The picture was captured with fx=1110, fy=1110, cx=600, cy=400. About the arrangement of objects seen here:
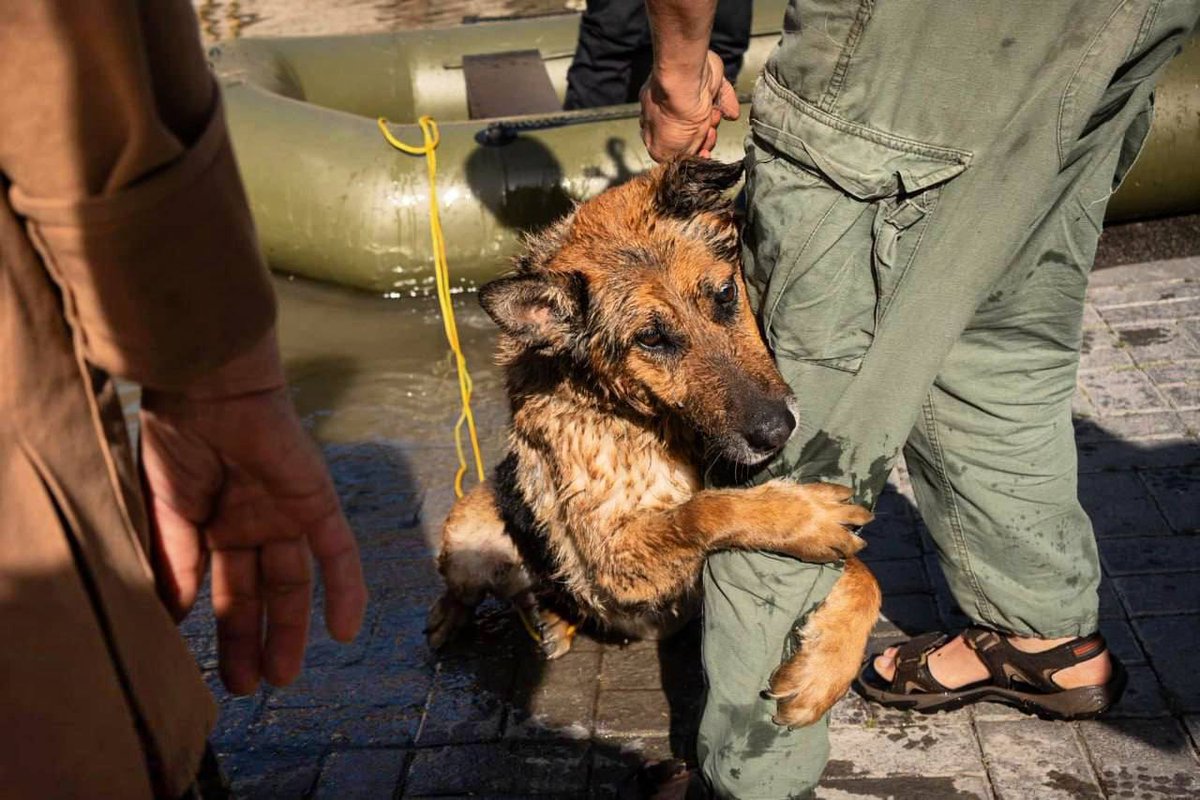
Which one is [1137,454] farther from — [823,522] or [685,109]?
[685,109]

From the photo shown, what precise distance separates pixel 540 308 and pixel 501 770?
4.73 feet

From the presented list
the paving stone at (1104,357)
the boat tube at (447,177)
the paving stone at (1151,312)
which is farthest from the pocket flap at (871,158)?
the boat tube at (447,177)

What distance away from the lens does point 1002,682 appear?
3340mm

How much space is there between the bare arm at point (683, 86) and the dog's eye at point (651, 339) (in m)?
0.51

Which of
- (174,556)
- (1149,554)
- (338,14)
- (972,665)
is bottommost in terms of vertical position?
(338,14)

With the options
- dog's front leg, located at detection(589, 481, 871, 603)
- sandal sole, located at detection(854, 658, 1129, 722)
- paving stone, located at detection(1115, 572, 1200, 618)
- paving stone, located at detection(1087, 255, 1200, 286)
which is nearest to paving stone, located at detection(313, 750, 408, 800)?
dog's front leg, located at detection(589, 481, 871, 603)

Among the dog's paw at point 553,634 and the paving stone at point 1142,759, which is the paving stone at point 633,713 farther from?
the paving stone at point 1142,759

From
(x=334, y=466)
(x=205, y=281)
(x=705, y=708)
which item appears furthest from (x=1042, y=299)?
(x=334, y=466)

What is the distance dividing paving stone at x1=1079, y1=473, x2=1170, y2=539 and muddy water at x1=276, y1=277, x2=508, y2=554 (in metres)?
2.67

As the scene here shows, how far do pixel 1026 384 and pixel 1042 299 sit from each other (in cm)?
24

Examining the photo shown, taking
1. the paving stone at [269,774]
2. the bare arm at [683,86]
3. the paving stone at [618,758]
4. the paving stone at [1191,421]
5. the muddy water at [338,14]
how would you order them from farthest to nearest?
1. the muddy water at [338,14]
2. the paving stone at [1191,421]
3. the paving stone at [269,774]
4. the paving stone at [618,758]
5. the bare arm at [683,86]

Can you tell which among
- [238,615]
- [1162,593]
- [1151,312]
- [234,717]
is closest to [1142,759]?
[1162,593]

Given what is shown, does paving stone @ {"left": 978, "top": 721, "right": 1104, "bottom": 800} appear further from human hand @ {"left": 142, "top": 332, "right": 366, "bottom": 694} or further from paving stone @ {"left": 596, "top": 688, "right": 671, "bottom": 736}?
human hand @ {"left": 142, "top": 332, "right": 366, "bottom": 694}

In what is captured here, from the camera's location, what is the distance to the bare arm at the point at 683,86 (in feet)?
8.38
